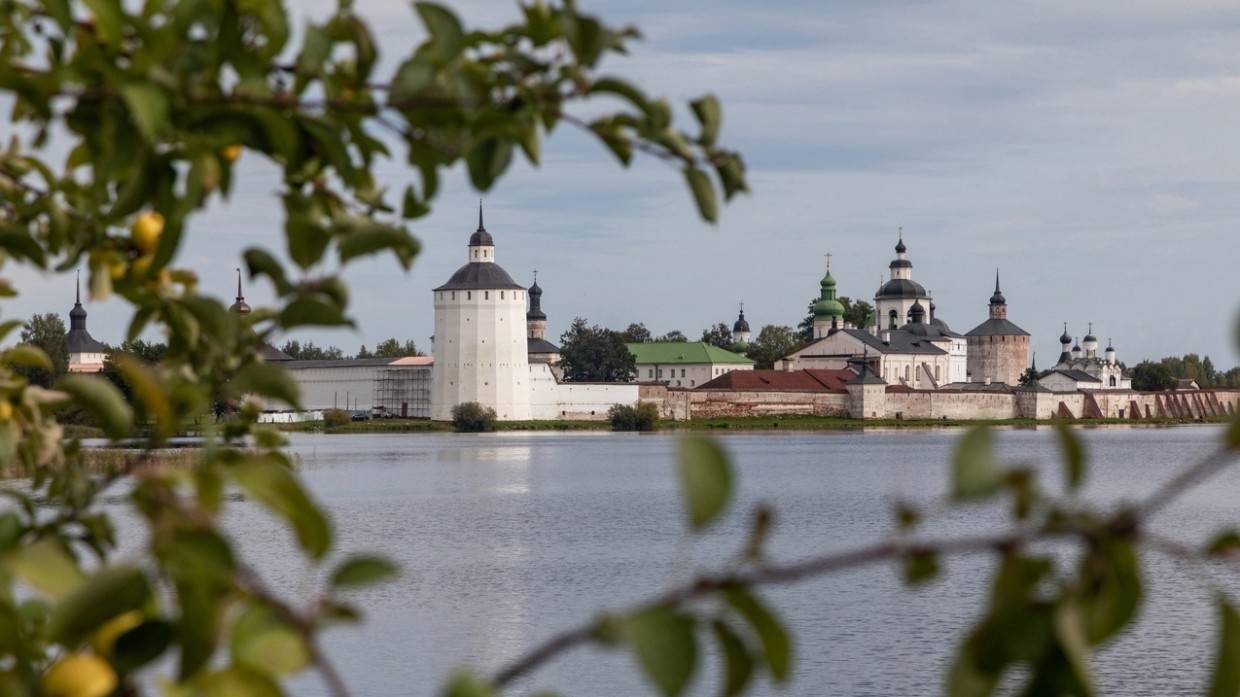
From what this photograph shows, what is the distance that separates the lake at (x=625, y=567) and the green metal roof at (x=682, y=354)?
1482 inches

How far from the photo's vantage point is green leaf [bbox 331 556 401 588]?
872mm

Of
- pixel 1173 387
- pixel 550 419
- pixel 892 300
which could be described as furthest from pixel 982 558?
pixel 1173 387

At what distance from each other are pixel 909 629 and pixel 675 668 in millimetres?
13125

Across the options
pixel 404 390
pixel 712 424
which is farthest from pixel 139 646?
pixel 404 390

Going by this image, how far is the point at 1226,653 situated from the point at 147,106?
0.71 m

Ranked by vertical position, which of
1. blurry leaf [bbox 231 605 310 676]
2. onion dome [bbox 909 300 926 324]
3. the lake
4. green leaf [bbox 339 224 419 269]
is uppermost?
onion dome [bbox 909 300 926 324]

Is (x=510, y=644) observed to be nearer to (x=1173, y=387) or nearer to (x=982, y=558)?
(x=982, y=558)

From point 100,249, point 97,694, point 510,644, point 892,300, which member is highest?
point 892,300

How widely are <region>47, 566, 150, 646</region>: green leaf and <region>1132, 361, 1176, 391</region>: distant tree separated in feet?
318

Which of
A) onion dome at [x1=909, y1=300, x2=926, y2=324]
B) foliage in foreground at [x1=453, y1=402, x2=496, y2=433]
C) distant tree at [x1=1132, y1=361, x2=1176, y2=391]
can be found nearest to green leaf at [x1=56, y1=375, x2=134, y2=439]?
foliage in foreground at [x1=453, y1=402, x2=496, y2=433]

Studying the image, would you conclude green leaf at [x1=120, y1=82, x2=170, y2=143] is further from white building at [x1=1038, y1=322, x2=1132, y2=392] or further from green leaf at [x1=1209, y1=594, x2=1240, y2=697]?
white building at [x1=1038, y1=322, x2=1132, y2=392]

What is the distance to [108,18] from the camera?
3.78 feet

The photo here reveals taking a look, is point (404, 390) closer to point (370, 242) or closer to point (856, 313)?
point (856, 313)

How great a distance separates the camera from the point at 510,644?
1292 centimetres
